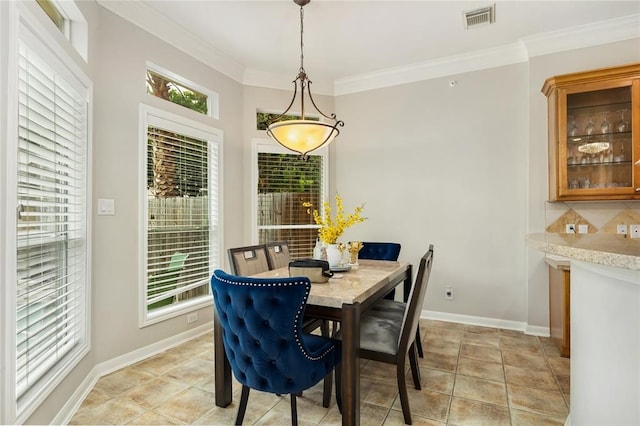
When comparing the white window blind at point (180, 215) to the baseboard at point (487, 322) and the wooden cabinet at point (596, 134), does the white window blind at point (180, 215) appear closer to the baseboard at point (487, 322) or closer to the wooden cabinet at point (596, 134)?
the baseboard at point (487, 322)

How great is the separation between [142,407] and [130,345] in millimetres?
812

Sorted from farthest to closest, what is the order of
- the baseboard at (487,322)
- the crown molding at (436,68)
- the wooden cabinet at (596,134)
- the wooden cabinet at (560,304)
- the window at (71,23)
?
1. the crown molding at (436,68)
2. the baseboard at (487,322)
3. the wooden cabinet at (596,134)
4. the wooden cabinet at (560,304)
5. the window at (71,23)

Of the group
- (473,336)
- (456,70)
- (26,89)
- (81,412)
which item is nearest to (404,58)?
(456,70)

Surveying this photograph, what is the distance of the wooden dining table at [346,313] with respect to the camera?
1.76m

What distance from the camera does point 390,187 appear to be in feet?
13.9

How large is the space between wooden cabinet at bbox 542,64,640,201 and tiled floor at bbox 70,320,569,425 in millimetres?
1537

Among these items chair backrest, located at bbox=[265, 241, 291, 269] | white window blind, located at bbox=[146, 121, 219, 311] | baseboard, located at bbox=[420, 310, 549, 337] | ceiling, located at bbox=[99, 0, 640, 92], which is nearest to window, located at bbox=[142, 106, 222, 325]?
white window blind, located at bbox=[146, 121, 219, 311]

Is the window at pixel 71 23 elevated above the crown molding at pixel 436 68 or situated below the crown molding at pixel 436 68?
below

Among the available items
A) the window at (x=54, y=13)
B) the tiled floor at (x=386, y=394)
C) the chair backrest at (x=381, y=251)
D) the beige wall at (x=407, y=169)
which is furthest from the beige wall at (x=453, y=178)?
the window at (x=54, y=13)

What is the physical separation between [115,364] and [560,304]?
375cm

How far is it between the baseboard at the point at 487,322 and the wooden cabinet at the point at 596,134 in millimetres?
1360

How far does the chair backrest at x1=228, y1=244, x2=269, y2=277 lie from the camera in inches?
101

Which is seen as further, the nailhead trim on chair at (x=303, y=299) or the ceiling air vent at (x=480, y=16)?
the ceiling air vent at (x=480, y=16)

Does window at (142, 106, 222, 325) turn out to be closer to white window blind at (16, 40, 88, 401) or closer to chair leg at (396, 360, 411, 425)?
white window blind at (16, 40, 88, 401)
